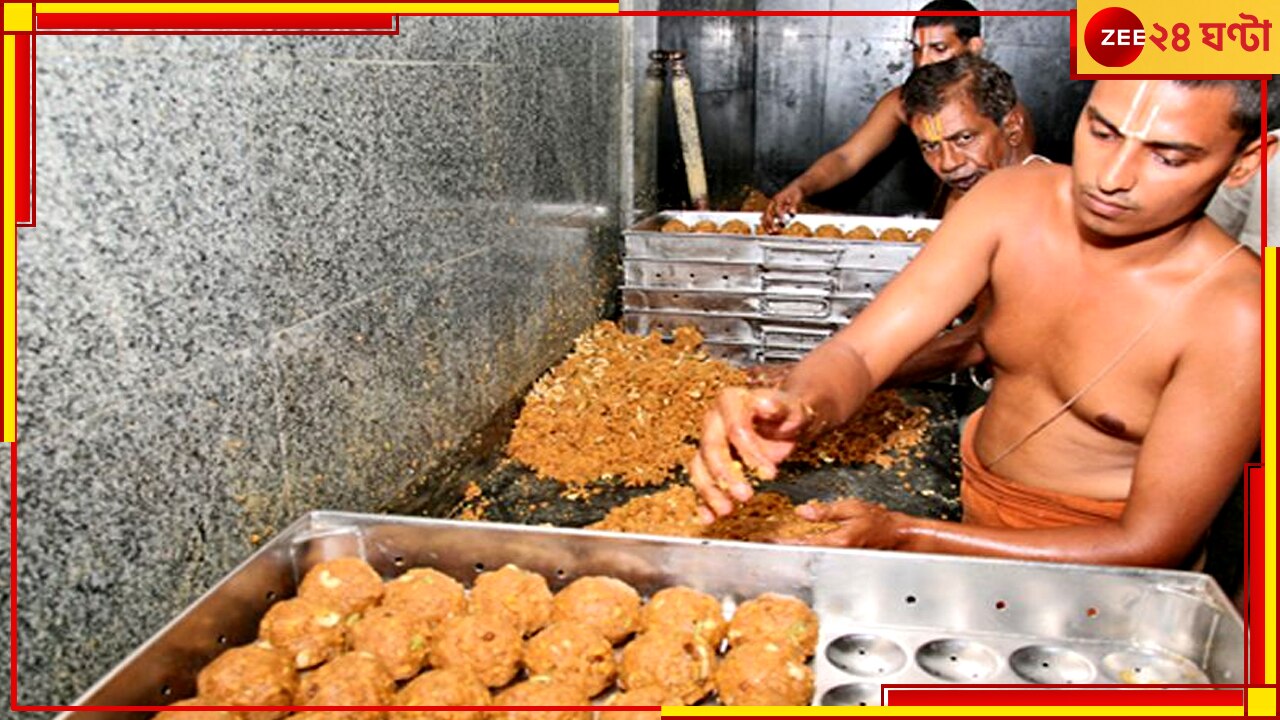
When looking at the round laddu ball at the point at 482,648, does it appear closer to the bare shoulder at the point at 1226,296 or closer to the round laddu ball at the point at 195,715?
the round laddu ball at the point at 195,715

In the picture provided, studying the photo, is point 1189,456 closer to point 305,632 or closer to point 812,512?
point 812,512

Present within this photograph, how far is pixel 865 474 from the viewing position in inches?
145

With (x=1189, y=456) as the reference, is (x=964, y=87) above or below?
above

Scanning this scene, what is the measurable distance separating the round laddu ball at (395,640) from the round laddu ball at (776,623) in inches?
24.0

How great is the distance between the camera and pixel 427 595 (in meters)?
1.93

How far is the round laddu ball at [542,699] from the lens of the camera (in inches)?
65.4

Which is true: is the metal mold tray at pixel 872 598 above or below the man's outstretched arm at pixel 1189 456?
below

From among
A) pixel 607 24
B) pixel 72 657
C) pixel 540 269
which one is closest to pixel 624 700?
pixel 72 657

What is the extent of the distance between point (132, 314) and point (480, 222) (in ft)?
5.77

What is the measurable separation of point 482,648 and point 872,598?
777 millimetres

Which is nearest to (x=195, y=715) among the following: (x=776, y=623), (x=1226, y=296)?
(x=776, y=623)

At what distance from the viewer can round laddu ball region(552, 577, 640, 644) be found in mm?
1880

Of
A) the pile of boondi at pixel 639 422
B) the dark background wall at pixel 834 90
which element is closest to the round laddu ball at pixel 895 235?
the pile of boondi at pixel 639 422

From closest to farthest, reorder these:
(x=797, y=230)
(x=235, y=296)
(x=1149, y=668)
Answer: (x=1149, y=668) → (x=235, y=296) → (x=797, y=230)
